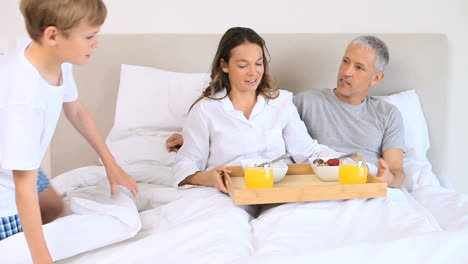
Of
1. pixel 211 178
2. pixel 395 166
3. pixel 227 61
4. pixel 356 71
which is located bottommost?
pixel 395 166

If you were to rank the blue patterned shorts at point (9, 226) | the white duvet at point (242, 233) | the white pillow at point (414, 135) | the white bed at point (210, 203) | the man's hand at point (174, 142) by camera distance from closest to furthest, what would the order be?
the white duvet at point (242, 233), the white bed at point (210, 203), the blue patterned shorts at point (9, 226), the man's hand at point (174, 142), the white pillow at point (414, 135)

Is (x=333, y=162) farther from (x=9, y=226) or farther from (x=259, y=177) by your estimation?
(x=9, y=226)

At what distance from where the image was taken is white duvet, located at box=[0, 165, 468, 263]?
124 centimetres

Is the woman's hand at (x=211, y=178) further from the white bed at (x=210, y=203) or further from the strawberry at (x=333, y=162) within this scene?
the strawberry at (x=333, y=162)

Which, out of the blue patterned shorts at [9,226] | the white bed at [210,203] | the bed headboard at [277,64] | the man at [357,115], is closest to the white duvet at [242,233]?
the white bed at [210,203]

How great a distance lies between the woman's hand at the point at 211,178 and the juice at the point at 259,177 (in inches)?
4.6

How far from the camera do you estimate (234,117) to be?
202 cm

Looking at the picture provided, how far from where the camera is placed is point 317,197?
168 cm

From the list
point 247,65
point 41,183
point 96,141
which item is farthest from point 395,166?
point 41,183

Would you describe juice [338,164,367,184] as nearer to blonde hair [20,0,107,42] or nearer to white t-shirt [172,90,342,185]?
white t-shirt [172,90,342,185]

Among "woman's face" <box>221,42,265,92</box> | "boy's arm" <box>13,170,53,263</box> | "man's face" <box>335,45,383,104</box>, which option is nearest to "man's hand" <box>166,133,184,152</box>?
"woman's face" <box>221,42,265,92</box>

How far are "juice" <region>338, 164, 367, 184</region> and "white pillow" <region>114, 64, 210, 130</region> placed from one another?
0.88 metres

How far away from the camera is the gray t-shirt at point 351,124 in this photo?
2309 millimetres

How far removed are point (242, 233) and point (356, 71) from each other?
1.09m
